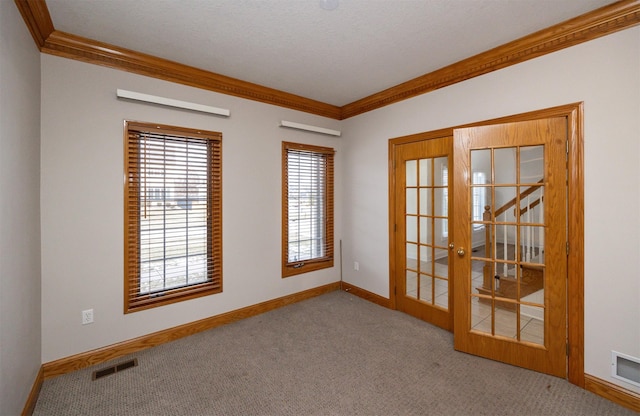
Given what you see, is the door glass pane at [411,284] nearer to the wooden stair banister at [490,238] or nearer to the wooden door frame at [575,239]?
the wooden stair banister at [490,238]

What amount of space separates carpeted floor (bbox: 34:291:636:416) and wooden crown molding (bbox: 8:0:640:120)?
8.23 feet

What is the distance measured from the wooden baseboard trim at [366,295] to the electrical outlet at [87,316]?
9.35 ft

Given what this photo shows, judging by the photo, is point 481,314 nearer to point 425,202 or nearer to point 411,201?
point 425,202

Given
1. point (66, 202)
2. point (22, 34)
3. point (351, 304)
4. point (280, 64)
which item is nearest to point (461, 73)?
point (280, 64)

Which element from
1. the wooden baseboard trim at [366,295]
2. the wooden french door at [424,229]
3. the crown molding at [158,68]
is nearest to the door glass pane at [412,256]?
the wooden french door at [424,229]

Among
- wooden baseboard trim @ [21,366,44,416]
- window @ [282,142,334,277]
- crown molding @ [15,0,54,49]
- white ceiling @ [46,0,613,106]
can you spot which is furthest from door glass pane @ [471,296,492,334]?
crown molding @ [15,0,54,49]

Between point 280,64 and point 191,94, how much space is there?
0.95 meters

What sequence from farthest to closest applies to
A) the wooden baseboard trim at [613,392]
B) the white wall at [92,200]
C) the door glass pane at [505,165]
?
1. the door glass pane at [505,165]
2. the white wall at [92,200]
3. the wooden baseboard trim at [613,392]

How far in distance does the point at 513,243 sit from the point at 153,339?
3.29 meters

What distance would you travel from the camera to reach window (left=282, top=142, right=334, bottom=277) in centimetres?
353

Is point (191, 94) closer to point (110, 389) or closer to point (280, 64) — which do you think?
point (280, 64)

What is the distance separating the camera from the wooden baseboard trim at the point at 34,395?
1710mm

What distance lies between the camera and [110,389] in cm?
199

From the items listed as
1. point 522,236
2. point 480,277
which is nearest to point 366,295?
point 480,277
